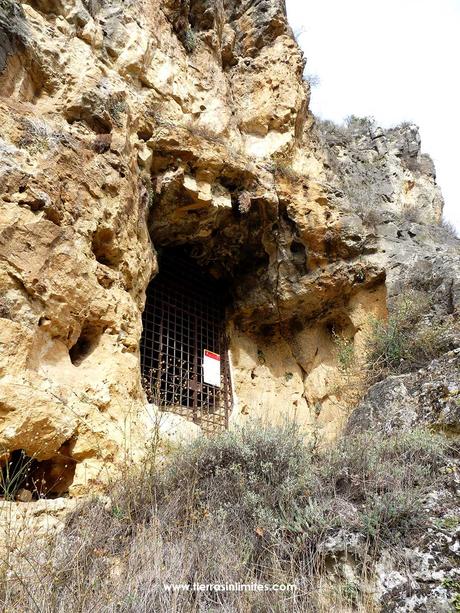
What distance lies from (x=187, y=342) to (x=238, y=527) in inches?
145

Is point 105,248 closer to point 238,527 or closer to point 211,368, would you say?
point 211,368

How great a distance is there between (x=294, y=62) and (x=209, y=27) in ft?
4.76

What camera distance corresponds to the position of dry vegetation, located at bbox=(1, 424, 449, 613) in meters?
2.28

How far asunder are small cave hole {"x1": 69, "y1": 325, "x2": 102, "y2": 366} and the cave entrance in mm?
1356

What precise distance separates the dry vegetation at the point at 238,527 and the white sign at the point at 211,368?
233cm

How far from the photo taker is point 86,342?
14.0 feet

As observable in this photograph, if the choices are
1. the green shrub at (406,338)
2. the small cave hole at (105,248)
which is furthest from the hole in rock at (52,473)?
the green shrub at (406,338)

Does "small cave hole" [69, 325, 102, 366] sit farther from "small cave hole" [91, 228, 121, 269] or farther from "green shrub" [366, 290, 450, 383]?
"green shrub" [366, 290, 450, 383]

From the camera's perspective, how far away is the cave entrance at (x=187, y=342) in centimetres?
597

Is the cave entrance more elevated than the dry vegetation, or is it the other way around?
the cave entrance

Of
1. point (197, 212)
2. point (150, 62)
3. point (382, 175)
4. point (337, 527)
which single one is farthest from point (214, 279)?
point (382, 175)

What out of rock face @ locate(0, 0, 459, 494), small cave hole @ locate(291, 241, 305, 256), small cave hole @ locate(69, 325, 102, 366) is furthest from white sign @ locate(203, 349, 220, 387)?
small cave hole @ locate(69, 325, 102, 366)

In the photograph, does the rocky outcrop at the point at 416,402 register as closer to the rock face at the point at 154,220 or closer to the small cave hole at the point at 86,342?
the rock face at the point at 154,220

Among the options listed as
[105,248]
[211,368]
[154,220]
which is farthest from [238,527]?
[154,220]
